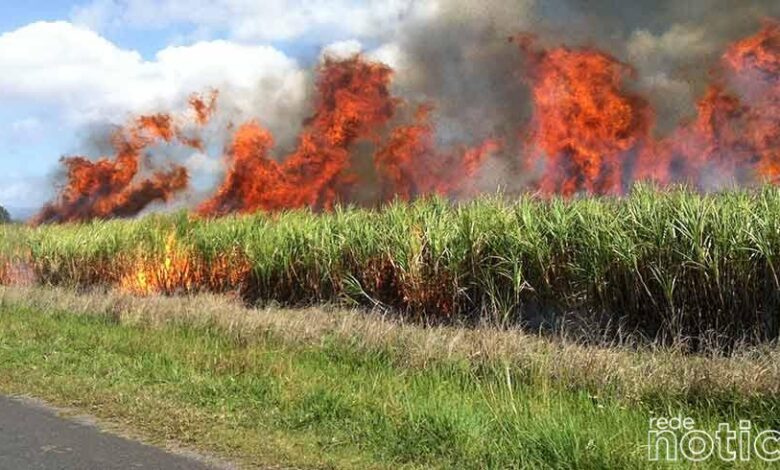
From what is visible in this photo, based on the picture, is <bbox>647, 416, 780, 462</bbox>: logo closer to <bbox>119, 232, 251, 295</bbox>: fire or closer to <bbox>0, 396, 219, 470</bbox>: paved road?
<bbox>0, 396, 219, 470</bbox>: paved road

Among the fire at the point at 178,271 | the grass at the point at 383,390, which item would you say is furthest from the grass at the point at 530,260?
the grass at the point at 383,390

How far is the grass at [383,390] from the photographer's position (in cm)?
501

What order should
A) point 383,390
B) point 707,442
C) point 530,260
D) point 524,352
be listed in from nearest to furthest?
point 707,442
point 383,390
point 524,352
point 530,260

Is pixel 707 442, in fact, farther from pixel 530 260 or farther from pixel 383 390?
pixel 530 260

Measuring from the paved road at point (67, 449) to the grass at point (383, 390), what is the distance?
302 mm

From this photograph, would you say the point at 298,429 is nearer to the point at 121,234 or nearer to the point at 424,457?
the point at 424,457

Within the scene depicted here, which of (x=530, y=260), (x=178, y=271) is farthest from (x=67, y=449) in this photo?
(x=178, y=271)

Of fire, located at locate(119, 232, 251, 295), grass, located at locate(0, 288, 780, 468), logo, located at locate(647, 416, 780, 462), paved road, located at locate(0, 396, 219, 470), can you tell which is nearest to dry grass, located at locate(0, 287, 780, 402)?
grass, located at locate(0, 288, 780, 468)

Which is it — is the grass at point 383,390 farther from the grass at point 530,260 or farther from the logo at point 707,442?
the grass at point 530,260

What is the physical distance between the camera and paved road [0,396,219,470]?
490 centimetres

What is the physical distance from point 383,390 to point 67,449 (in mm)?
2774

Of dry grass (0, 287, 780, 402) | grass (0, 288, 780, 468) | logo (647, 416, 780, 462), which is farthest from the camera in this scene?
dry grass (0, 287, 780, 402)

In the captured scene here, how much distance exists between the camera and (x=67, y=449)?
5.26 metres

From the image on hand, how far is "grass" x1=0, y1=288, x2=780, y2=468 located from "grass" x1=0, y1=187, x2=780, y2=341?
1.09 metres
